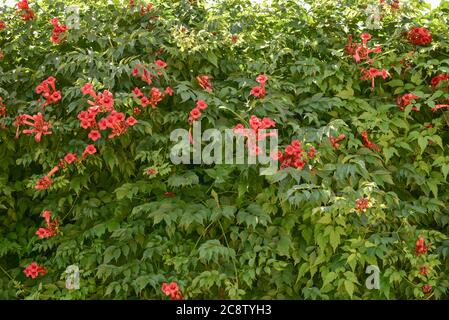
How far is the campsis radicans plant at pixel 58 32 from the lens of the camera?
16.1ft

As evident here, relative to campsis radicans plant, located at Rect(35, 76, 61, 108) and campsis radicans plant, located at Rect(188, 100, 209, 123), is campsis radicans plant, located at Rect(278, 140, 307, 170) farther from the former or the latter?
campsis radicans plant, located at Rect(35, 76, 61, 108)

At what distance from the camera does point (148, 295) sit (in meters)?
4.51

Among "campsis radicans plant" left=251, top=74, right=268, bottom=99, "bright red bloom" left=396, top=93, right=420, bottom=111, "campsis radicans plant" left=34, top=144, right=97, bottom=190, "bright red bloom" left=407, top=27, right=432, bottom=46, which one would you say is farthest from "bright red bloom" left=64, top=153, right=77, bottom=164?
"bright red bloom" left=407, top=27, right=432, bottom=46

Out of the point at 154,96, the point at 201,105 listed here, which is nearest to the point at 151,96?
the point at 154,96

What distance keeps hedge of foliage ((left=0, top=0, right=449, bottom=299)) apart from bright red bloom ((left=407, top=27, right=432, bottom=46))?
15 mm

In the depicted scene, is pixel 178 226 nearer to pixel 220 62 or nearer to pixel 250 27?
pixel 220 62

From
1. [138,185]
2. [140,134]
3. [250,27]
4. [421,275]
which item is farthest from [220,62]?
[421,275]

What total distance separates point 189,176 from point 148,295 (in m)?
0.94

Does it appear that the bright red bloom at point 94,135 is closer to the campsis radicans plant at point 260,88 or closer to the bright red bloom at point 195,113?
the bright red bloom at point 195,113

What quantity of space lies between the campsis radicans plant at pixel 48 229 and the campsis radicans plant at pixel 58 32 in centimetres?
138

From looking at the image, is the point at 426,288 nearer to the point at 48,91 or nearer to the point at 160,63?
the point at 160,63

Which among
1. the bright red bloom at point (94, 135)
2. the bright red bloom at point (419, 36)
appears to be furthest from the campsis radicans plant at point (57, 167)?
the bright red bloom at point (419, 36)

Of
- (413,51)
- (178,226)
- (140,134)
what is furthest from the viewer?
(413,51)

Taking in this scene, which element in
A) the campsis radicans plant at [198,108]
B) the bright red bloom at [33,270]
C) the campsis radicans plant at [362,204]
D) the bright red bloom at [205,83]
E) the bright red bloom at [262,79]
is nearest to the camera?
the campsis radicans plant at [362,204]
